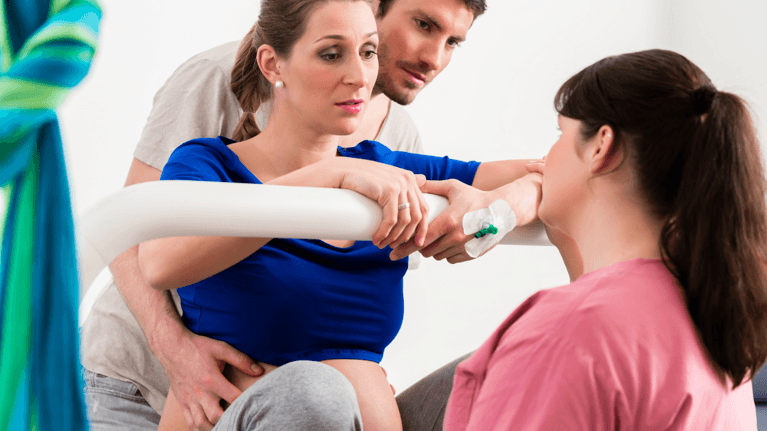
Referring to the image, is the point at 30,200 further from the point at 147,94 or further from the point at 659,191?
the point at 147,94

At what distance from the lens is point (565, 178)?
26.4 inches

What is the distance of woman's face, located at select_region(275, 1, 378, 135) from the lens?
0.98 m

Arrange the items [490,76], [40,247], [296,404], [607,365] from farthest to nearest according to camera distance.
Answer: [490,76]
[296,404]
[607,365]
[40,247]

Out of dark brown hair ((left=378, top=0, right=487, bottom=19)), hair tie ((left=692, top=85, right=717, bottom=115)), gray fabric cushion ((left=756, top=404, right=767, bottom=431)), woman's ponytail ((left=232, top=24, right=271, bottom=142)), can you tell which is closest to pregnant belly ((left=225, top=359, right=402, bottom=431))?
woman's ponytail ((left=232, top=24, right=271, bottom=142))

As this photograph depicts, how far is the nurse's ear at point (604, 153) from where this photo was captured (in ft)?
2.02

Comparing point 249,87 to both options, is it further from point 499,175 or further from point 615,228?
point 615,228

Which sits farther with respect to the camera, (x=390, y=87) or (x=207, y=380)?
(x=390, y=87)

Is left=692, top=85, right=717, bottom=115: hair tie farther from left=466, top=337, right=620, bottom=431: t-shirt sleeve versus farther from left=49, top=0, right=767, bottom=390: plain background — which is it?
left=49, top=0, right=767, bottom=390: plain background

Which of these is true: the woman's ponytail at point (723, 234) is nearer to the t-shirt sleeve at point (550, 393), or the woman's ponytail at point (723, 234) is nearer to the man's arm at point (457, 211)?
the t-shirt sleeve at point (550, 393)

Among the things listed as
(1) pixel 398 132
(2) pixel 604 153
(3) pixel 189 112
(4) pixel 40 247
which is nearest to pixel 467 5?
(1) pixel 398 132

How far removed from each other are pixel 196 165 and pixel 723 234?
2.03ft

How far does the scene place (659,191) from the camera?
0.60 m

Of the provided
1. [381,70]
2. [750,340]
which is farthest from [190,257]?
[381,70]

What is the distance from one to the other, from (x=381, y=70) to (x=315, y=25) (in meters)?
0.35
